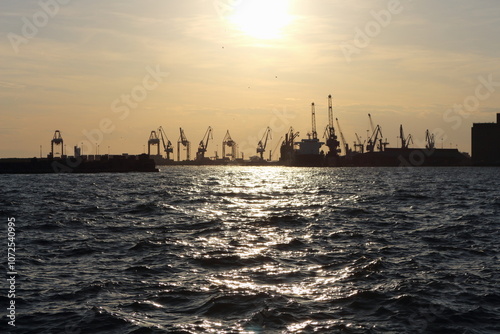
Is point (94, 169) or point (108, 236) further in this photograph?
point (94, 169)

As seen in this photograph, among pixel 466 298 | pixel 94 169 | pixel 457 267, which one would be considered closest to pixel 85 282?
pixel 466 298

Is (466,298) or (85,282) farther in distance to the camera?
(85,282)

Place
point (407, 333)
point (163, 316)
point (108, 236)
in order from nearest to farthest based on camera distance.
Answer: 1. point (407, 333)
2. point (163, 316)
3. point (108, 236)

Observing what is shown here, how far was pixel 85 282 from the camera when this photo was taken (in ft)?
63.4

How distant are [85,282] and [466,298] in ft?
40.2

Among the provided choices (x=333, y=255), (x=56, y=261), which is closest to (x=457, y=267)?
(x=333, y=255)

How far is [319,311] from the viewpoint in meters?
16.3

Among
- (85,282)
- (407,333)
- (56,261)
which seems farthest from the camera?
(56,261)

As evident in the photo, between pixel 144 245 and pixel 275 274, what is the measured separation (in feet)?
27.1

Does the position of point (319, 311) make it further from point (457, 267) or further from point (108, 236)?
point (108, 236)

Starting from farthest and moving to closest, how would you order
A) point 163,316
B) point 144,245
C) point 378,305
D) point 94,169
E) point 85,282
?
1. point 94,169
2. point 144,245
3. point 85,282
4. point 378,305
5. point 163,316

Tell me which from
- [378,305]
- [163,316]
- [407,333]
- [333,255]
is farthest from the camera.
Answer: [333,255]

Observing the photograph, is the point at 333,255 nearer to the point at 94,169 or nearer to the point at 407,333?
the point at 407,333

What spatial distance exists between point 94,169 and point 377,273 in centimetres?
15346
